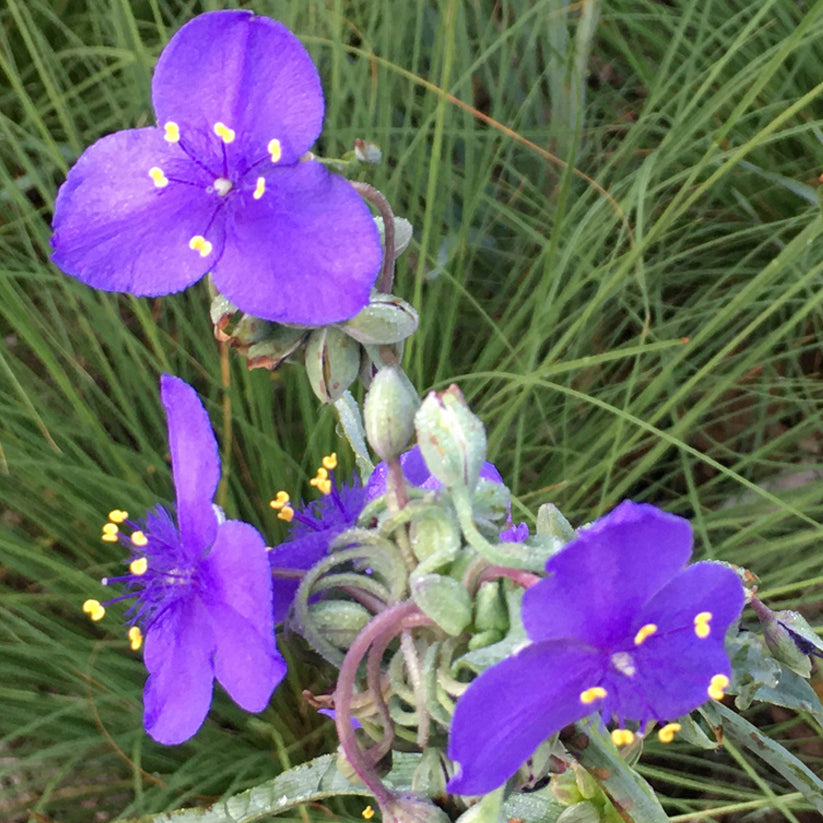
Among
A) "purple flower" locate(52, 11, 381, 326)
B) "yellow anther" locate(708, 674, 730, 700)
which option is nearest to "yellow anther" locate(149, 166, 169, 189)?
"purple flower" locate(52, 11, 381, 326)

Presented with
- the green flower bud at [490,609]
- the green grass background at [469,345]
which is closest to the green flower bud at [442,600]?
the green flower bud at [490,609]

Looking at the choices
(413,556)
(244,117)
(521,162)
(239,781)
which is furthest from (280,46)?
(521,162)

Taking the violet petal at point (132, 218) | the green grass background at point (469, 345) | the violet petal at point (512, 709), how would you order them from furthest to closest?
the green grass background at point (469, 345)
the violet petal at point (132, 218)
the violet petal at point (512, 709)

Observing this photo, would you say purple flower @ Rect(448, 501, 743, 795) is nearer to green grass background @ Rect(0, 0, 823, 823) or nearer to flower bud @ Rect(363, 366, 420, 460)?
flower bud @ Rect(363, 366, 420, 460)

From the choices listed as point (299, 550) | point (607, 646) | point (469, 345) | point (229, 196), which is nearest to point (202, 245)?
point (229, 196)

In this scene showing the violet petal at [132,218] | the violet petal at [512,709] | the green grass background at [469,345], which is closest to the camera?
the violet petal at [512,709]

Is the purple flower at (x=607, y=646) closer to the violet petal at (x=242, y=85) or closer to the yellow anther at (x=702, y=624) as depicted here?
the yellow anther at (x=702, y=624)
